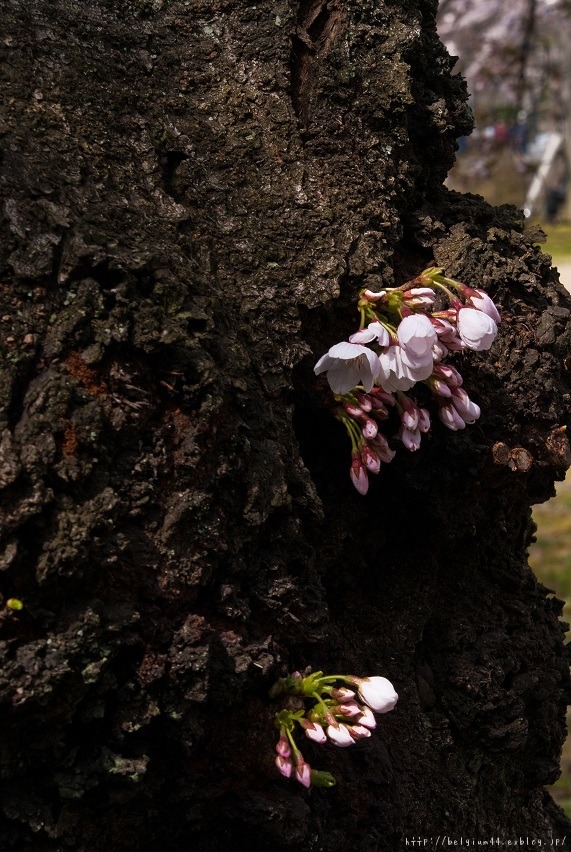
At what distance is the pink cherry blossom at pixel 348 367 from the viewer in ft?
5.82

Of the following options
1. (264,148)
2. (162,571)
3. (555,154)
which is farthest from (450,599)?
(555,154)

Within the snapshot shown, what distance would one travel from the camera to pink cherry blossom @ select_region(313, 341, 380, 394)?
69.8 inches

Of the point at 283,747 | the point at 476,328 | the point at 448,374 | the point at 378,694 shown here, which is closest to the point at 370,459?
the point at 448,374

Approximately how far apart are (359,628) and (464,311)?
810 millimetres

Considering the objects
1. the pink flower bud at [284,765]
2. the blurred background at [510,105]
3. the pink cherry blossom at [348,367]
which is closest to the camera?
the pink flower bud at [284,765]

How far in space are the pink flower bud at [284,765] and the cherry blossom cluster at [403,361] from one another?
59cm

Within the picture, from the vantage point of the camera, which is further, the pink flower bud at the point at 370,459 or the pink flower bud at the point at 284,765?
the pink flower bud at the point at 370,459

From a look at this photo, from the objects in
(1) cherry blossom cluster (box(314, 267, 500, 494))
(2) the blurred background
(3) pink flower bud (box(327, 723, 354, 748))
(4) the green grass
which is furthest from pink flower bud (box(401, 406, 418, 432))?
(2) the blurred background

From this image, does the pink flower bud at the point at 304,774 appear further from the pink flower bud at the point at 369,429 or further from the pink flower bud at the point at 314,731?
the pink flower bud at the point at 369,429

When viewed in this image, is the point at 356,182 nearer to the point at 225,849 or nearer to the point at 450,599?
the point at 450,599

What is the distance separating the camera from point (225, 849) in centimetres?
174

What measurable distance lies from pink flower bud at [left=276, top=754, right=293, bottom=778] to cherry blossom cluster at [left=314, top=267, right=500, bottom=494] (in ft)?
1.94

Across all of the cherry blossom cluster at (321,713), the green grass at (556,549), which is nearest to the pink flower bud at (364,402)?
the cherry blossom cluster at (321,713)

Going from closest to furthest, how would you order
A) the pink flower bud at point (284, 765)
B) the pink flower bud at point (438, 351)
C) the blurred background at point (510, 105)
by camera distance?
1. the pink flower bud at point (284, 765)
2. the pink flower bud at point (438, 351)
3. the blurred background at point (510, 105)
